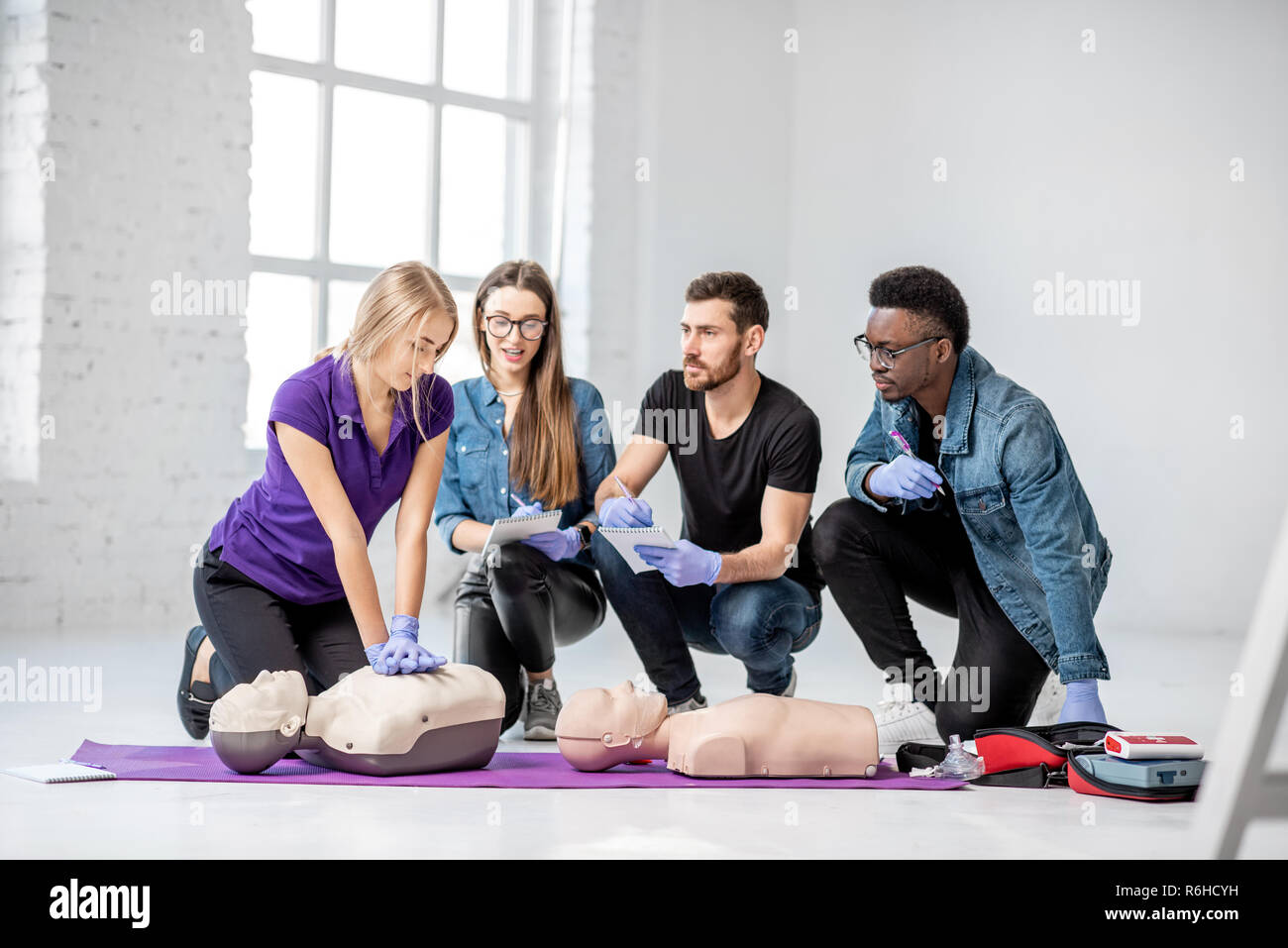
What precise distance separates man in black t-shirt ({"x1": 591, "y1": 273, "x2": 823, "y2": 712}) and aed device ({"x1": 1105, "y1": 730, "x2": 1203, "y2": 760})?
788mm

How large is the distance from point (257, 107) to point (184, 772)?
12.2ft

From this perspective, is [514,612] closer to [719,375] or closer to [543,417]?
[543,417]

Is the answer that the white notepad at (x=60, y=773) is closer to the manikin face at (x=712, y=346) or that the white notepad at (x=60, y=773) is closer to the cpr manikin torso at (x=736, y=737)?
the cpr manikin torso at (x=736, y=737)

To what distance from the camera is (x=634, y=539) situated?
8.63 feet

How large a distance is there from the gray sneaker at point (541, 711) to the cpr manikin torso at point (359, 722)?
0.54m

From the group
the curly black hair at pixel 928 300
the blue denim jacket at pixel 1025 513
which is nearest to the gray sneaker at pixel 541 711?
the blue denim jacket at pixel 1025 513

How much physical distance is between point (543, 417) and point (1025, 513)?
1.06 meters

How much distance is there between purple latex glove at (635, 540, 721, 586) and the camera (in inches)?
104

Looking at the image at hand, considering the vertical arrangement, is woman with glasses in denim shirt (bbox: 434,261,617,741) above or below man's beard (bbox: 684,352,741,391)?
below

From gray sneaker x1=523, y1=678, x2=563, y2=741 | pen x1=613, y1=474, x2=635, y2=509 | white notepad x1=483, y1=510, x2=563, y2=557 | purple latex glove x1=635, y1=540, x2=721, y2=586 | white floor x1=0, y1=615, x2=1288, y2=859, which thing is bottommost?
gray sneaker x1=523, y1=678, x2=563, y2=741
